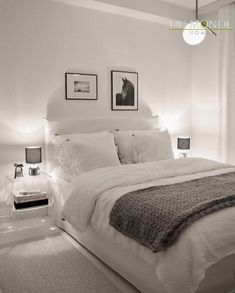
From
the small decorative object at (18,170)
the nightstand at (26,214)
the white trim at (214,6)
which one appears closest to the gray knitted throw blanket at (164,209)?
the nightstand at (26,214)

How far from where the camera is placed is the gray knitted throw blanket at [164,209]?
1722mm

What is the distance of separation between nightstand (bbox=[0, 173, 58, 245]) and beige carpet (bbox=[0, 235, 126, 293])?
18 centimetres

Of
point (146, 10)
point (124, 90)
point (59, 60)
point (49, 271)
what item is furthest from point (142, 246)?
point (146, 10)

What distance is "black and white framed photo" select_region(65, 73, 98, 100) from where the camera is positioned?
11.8ft

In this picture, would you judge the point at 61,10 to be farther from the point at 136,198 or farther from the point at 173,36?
the point at 136,198

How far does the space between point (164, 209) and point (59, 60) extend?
2.42 metres

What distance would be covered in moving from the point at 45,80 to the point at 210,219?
2.52 metres

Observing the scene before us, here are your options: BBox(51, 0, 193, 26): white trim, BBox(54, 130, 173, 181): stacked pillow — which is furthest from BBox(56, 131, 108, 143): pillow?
BBox(51, 0, 193, 26): white trim

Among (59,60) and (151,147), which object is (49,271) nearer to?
(151,147)

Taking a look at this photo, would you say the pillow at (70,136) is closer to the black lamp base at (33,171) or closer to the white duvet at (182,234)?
the black lamp base at (33,171)

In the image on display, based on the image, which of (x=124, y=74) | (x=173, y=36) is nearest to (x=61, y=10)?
(x=124, y=74)

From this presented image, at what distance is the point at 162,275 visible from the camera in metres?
1.64

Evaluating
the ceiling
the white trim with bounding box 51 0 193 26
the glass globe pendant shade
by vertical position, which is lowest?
the glass globe pendant shade

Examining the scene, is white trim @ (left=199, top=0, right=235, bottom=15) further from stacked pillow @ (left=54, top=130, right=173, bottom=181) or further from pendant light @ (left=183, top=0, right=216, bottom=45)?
stacked pillow @ (left=54, top=130, right=173, bottom=181)
